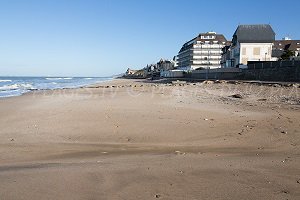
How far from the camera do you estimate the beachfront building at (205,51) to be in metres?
93.1

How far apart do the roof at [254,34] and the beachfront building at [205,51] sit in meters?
32.6

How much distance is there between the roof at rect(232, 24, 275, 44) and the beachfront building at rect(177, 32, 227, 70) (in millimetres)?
32638

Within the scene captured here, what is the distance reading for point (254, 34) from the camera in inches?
2208

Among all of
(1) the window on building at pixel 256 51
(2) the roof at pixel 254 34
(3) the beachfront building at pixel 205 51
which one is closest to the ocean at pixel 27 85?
(2) the roof at pixel 254 34

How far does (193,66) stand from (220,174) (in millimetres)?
90495

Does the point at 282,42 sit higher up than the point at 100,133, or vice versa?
the point at 282,42

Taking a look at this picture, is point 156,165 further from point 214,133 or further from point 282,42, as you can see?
point 282,42

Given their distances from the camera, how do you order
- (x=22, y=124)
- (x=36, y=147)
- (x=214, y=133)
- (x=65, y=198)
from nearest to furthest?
(x=65, y=198) → (x=36, y=147) → (x=214, y=133) → (x=22, y=124)

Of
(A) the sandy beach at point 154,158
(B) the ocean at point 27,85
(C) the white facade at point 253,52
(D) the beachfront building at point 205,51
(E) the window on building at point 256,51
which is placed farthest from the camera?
(D) the beachfront building at point 205,51

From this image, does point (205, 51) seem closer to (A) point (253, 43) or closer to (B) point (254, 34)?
(B) point (254, 34)

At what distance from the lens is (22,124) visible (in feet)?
27.9

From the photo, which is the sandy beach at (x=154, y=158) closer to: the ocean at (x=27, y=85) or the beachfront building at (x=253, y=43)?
the ocean at (x=27, y=85)

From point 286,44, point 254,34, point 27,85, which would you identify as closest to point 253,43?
point 254,34

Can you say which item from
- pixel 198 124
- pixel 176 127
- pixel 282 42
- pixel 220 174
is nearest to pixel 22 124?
pixel 176 127
